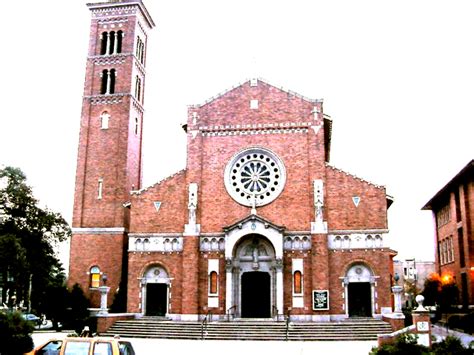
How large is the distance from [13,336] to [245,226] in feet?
53.1

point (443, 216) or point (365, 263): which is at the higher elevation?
point (443, 216)

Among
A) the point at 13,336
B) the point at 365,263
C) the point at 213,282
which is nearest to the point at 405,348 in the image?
the point at 13,336

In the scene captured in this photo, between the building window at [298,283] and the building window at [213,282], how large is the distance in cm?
467

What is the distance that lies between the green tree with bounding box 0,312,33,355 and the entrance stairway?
10.6m

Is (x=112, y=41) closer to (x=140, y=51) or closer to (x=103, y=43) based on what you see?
(x=103, y=43)

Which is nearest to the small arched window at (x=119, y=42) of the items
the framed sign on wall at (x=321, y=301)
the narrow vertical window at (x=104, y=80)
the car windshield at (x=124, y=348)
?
the narrow vertical window at (x=104, y=80)

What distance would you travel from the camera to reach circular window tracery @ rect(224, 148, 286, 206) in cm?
3391

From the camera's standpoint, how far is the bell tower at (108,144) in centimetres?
3678

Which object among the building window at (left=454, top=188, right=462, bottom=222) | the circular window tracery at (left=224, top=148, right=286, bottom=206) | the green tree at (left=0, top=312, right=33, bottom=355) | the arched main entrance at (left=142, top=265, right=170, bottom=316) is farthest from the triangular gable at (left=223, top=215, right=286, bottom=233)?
the building window at (left=454, top=188, right=462, bottom=222)

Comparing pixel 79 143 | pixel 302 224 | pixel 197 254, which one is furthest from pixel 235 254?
pixel 79 143

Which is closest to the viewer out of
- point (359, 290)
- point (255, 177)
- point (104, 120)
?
point (359, 290)

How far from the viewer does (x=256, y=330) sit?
29.2m

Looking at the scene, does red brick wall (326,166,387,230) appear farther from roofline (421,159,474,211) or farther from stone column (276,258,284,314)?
roofline (421,159,474,211)

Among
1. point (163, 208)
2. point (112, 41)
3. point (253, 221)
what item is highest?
point (112, 41)
